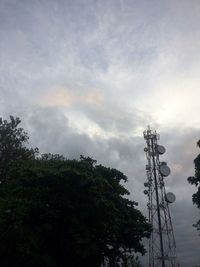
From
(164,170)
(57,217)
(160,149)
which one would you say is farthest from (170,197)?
(57,217)

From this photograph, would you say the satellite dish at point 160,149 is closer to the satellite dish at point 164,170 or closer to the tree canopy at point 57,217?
the satellite dish at point 164,170

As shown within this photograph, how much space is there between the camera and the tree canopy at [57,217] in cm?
2475

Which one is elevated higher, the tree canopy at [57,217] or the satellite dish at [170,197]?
the satellite dish at [170,197]

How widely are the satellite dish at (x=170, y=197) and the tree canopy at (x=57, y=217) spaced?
6868 mm

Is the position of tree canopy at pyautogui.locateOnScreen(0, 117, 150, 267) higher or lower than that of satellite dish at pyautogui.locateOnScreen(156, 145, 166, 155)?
lower

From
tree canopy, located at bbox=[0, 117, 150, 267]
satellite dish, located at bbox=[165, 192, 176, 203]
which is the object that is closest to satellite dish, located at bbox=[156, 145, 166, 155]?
satellite dish, located at bbox=[165, 192, 176, 203]

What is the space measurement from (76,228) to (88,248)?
168 centimetres

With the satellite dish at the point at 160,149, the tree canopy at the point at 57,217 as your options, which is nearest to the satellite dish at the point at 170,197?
the satellite dish at the point at 160,149

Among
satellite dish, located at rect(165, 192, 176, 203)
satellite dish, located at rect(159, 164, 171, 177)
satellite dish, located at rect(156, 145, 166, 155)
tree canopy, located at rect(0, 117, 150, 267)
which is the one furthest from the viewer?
satellite dish, located at rect(156, 145, 166, 155)

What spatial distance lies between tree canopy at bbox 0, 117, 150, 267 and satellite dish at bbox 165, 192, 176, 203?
6868 mm

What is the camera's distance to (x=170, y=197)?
35.2 metres

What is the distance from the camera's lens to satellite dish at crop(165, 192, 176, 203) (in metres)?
34.9

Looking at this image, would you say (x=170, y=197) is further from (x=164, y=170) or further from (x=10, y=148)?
(x=10, y=148)

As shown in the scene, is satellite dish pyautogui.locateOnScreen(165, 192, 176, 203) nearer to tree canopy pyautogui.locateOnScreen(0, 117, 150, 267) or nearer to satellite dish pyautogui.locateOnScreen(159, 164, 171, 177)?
satellite dish pyautogui.locateOnScreen(159, 164, 171, 177)
